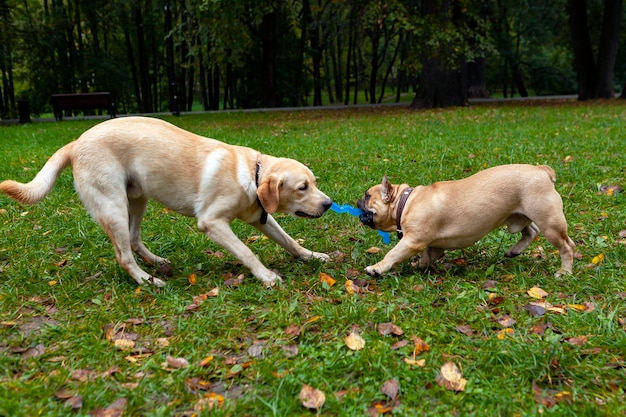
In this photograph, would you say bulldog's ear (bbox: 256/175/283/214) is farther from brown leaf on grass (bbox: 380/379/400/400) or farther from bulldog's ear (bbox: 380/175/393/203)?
brown leaf on grass (bbox: 380/379/400/400)

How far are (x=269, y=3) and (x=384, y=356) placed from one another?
22089 millimetres

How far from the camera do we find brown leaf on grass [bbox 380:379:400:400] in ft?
9.36

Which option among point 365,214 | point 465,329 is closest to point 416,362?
point 465,329

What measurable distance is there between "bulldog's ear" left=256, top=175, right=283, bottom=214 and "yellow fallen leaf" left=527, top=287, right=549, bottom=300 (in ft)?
7.35

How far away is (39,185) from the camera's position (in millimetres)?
4445

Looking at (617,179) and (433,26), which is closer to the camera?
(617,179)

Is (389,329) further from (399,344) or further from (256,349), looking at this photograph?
(256,349)

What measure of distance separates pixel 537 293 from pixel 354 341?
167 centimetres

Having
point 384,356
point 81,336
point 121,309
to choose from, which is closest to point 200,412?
point 384,356

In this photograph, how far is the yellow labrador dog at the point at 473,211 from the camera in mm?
4383

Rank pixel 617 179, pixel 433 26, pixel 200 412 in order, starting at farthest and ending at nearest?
pixel 433 26 < pixel 617 179 < pixel 200 412

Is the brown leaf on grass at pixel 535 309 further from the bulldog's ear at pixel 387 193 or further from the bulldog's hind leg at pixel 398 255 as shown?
the bulldog's ear at pixel 387 193

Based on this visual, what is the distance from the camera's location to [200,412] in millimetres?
2721

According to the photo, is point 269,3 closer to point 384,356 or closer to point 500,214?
point 500,214
